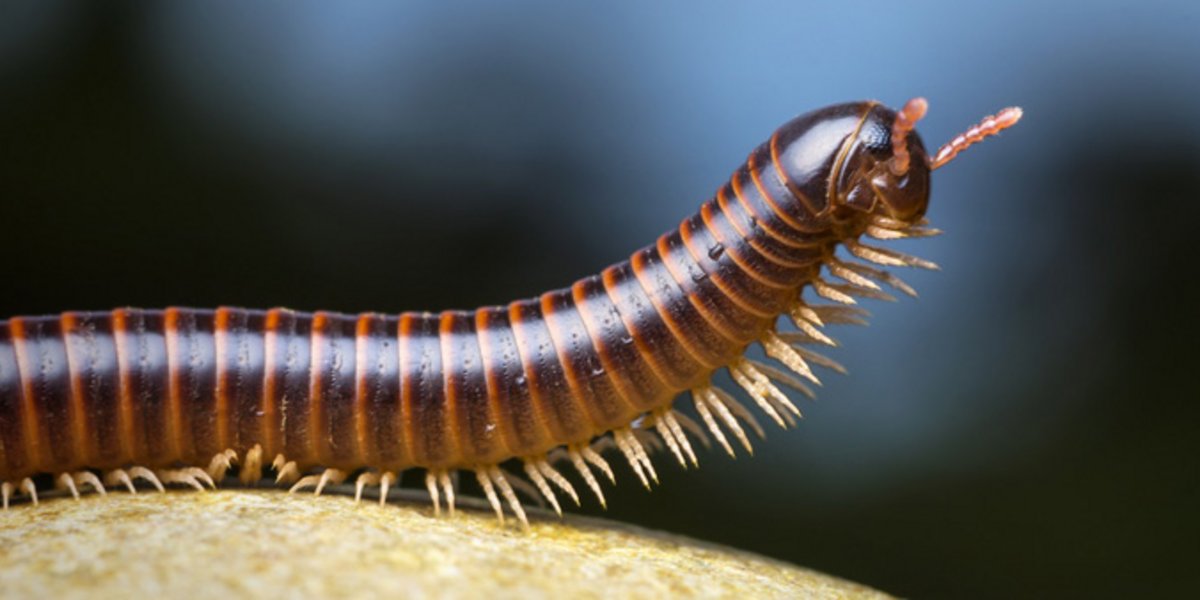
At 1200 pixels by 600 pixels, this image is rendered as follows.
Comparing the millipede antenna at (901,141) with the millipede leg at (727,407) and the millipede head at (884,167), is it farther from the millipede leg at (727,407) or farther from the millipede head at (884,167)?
the millipede leg at (727,407)

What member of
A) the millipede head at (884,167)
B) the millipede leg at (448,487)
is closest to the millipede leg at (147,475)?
the millipede leg at (448,487)

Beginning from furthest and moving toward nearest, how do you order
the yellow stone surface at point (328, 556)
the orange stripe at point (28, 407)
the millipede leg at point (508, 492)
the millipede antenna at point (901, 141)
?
the orange stripe at point (28, 407) → the millipede leg at point (508, 492) → the millipede antenna at point (901, 141) → the yellow stone surface at point (328, 556)

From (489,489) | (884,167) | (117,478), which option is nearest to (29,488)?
(117,478)

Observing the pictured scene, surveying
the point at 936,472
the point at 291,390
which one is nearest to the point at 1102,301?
the point at 936,472

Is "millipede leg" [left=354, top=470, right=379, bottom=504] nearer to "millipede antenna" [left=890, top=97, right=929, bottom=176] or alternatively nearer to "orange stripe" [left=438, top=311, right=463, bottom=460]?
"orange stripe" [left=438, top=311, right=463, bottom=460]

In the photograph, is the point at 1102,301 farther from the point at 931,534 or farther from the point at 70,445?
the point at 70,445

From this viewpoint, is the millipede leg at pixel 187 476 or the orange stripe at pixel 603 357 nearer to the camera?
the millipede leg at pixel 187 476
